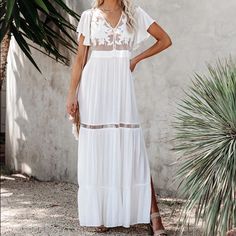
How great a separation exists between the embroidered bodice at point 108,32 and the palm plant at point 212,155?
0.61m

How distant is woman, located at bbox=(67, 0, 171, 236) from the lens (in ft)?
16.1

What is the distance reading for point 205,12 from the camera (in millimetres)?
6043

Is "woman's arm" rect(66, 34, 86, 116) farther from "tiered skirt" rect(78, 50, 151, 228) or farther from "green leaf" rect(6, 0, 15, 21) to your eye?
"green leaf" rect(6, 0, 15, 21)

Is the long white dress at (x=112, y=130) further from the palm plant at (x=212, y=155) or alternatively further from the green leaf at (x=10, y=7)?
the green leaf at (x=10, y=7)

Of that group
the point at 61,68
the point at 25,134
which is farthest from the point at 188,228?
the point at 25,134

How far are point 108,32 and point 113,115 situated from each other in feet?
1.99

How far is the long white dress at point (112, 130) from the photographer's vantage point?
4.94 metres

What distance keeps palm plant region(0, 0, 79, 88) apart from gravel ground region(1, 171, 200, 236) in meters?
1.32

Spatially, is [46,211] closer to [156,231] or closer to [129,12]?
[156,231]

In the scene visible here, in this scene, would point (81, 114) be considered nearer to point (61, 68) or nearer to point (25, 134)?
point (61, 68)

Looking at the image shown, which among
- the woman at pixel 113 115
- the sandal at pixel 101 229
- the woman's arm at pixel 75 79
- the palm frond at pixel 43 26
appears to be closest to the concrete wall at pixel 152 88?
the palm frond at pixel 43 26

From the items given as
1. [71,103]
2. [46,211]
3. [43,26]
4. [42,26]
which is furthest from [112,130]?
[43,26]

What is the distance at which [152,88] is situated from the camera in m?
6.48

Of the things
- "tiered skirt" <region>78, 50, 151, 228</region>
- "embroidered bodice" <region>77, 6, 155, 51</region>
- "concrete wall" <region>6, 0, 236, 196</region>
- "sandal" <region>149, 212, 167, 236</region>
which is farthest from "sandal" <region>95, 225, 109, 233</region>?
"embroidered bodice" <region>77, 6, 155, 51</region>
